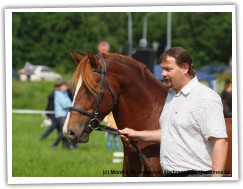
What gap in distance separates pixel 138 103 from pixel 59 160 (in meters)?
7.80

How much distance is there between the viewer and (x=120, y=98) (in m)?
5.77

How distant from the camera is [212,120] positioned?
4.63 meters

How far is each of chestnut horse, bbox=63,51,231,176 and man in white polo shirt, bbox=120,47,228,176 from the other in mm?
699

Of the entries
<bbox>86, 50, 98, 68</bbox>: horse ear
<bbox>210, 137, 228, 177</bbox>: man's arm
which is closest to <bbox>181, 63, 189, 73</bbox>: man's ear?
<bbox>210, 137, 228, 177</bbox>: man's arm

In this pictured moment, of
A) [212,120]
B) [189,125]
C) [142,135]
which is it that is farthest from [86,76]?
[212,120]

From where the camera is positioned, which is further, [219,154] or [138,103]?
[138,103]

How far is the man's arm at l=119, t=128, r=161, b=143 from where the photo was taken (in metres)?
5.37

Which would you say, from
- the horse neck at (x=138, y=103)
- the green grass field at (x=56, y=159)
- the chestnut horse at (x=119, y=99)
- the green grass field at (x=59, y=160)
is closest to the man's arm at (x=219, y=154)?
the chestnut horse at (x=119, y=99)

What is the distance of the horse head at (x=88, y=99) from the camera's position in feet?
18.0

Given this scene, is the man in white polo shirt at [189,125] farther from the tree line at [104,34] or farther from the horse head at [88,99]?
the tree line at [104,34]

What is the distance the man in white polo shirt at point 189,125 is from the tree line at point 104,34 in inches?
955

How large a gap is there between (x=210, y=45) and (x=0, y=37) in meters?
44.0

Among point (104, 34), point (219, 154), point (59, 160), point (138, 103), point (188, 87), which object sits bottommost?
point (59, 160)

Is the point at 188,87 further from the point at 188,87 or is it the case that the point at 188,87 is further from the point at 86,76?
the point at 86,76
